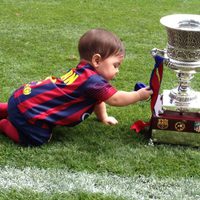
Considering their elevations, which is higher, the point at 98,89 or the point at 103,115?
the point at 98,89

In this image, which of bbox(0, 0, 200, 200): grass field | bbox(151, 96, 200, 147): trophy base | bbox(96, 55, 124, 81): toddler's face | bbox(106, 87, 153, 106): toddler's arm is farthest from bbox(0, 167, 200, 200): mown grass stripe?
bbox(96, 55, 124, 81): toddler's face

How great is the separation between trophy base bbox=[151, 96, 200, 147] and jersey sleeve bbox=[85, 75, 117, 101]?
31 centimetres

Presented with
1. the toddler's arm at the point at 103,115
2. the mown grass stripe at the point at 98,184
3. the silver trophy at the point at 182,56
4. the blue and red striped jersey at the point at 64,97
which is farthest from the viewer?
the toddler's arm at the point at 103,115

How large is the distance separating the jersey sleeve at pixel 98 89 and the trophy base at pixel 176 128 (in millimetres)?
305

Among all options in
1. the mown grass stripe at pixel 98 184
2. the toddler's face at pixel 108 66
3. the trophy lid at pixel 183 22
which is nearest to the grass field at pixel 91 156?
the mown grass stripe at pixel 98 184

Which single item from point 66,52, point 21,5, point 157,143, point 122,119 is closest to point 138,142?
point 157,143

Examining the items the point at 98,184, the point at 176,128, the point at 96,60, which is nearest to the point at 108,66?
the point at 96,60

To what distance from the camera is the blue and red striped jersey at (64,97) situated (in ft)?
9.59

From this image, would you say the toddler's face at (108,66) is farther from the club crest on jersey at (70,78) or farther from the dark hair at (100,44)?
the club crest on jersey at (70,78)

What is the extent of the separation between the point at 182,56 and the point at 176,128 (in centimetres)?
42

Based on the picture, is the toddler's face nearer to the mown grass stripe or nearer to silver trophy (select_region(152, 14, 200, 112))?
silver trophy (select_region(152, 14, 200, 112))

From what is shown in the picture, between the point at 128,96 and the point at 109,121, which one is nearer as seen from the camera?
the point at 128,96

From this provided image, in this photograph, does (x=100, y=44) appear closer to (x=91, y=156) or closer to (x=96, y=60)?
(x=96, y=60)

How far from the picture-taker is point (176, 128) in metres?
2.95
